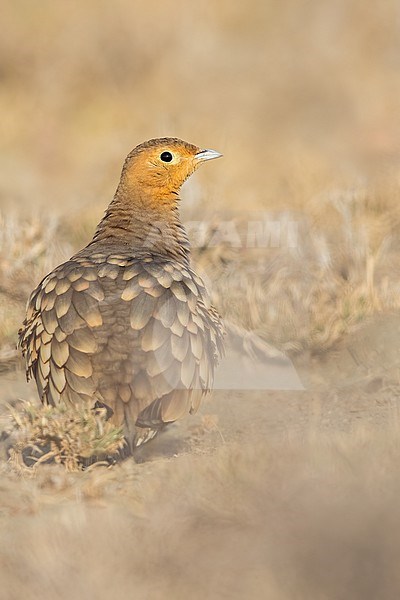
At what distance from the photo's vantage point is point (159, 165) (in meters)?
3.38

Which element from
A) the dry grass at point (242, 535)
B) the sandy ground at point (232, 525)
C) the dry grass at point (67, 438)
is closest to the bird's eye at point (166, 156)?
the dry grass at point (67, 438)

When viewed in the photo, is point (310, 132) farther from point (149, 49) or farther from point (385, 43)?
point (149, 49)

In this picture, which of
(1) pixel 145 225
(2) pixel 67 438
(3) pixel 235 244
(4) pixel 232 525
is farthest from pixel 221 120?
(4) pixel 232 525

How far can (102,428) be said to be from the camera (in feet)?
8.95

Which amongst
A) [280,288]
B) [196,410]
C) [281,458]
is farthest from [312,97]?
[281,458]

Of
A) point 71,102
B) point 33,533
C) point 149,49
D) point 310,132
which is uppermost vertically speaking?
point 149,49

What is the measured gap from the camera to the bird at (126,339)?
2701 mm

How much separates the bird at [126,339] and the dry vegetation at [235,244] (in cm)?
15

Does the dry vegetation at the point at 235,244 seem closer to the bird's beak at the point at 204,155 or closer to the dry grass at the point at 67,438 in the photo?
Answer: the dry grass at the point at 67,438

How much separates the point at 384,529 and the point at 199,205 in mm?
3556

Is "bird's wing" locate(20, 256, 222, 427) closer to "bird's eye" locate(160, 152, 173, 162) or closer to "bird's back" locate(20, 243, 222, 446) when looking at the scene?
"bird's back" locate(20, 243, 222, 446)

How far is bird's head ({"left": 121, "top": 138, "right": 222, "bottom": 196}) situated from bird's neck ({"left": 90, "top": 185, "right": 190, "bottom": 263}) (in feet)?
0.08

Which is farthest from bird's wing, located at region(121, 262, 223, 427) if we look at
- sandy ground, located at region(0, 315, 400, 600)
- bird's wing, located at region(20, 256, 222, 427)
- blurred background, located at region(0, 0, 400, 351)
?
blurred background, located at region(0, 0, 400, 351)

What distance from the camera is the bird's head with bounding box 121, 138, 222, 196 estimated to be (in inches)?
133
